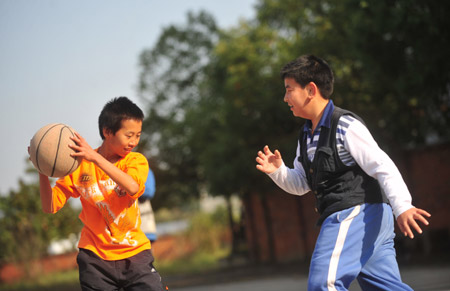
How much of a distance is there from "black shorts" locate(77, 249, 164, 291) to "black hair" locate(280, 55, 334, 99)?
167cm

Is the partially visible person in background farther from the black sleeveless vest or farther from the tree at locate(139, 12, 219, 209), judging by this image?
the tree at locate(139, 12, 219, 209)

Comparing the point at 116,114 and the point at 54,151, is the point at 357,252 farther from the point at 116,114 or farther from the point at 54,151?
the point at 54,151

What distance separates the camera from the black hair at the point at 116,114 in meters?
4.14

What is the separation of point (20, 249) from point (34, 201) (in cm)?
209

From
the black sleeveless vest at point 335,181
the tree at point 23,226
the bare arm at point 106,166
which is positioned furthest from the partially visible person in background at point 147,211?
the tree at point 23,226

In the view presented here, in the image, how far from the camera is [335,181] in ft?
12.8

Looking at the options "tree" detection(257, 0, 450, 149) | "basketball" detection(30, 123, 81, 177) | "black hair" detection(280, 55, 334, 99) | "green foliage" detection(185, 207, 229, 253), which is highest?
"tree" detection(257, 0, 450, 149)

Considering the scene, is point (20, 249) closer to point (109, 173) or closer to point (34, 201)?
point (34, 201)

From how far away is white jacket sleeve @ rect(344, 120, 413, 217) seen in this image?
3.65 meters

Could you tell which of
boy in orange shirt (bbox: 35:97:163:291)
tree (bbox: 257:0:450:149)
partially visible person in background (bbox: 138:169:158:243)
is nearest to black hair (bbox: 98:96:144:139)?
boy in orange shirt (bbox: 35:97:163:291)

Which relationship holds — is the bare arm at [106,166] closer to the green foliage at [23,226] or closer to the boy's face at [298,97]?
the boy's face at [298,97]

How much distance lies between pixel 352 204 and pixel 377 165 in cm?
30

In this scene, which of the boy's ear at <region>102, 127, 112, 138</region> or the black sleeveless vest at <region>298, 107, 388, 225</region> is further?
the boy's ear at <region>102, 127, 112, 138</region>

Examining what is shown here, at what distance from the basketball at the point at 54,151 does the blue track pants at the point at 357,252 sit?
1.72 meters
